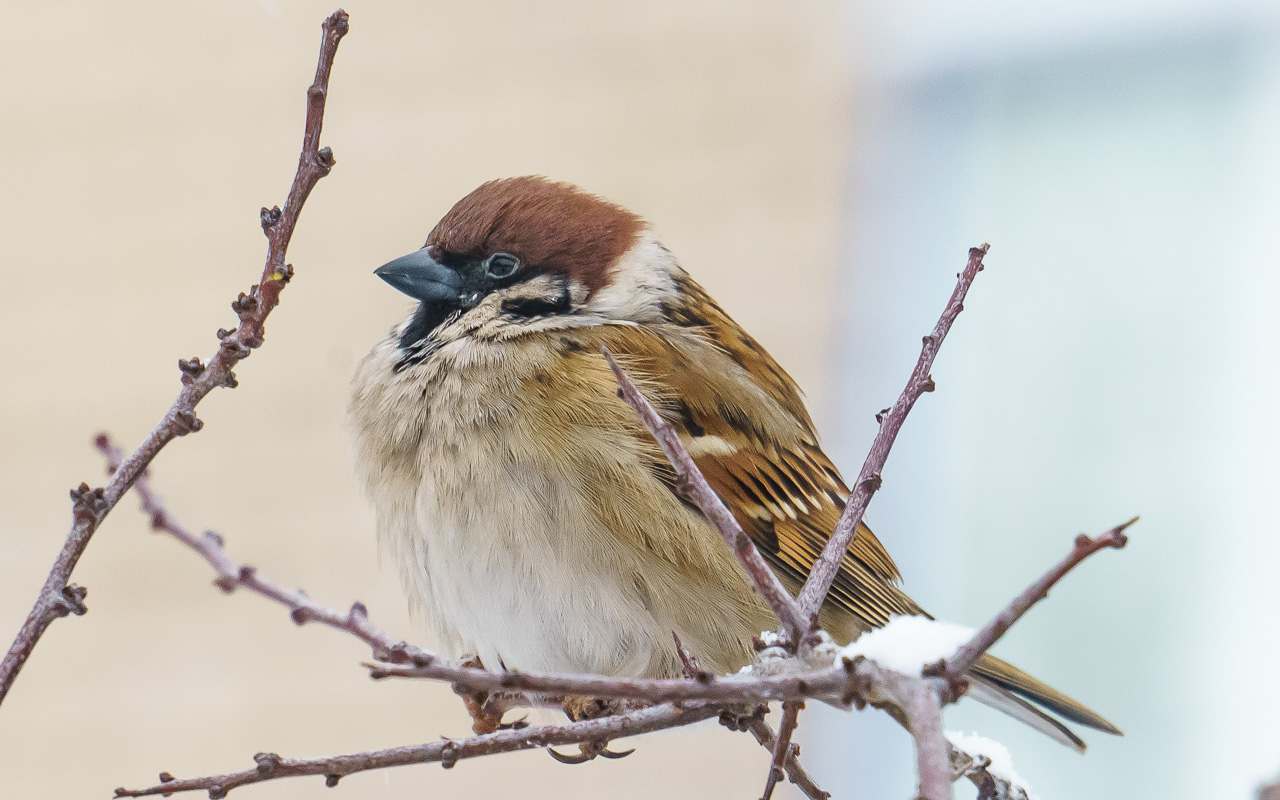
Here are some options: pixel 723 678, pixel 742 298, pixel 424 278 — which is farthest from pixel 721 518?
pixel 742 298

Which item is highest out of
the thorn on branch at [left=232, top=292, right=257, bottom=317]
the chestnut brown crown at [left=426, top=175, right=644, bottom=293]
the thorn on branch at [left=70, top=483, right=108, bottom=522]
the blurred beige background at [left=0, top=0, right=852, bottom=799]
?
the blurred beige background at [left=0, top=0, right=852, bottom=799]

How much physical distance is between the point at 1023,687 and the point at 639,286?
2.45 ft

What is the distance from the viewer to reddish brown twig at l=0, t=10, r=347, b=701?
814mm

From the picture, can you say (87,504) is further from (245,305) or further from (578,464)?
(578,464)

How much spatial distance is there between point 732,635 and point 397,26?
257 cm

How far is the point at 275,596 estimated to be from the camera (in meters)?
0.72

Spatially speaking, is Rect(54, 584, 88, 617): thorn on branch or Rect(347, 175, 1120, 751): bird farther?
Rect(347, 175, 1120, 751): bird

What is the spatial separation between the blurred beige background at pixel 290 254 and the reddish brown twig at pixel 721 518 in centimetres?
246

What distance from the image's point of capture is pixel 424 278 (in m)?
1.64

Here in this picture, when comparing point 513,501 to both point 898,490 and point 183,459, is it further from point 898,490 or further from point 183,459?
point 183,459

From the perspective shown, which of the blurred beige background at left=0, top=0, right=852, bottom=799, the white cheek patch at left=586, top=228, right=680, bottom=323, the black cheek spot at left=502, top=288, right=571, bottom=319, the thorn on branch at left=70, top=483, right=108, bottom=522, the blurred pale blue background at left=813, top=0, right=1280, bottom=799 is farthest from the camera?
the blurred beige background at left=0, top=0, right=852, bottom=799

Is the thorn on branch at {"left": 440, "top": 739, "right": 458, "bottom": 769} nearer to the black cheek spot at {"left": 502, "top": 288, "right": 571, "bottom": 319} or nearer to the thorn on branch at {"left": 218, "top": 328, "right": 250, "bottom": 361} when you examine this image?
the thorn on branch at {"left": 218, "top": 328, "right": 250, "bottom": 361}

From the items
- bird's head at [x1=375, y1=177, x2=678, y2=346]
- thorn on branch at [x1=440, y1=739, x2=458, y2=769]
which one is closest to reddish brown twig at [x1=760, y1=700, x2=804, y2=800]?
thorn on branch at [x1=440, y1=739, x2=458, y2=769]

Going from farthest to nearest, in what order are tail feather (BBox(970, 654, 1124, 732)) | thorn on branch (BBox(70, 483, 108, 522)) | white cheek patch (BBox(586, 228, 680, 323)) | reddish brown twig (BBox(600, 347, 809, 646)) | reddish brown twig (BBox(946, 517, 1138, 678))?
white cheek patch (BBox(586, 228, 680, 323))
tail feather (BBox(970, 654, 1124, 732))
thorn on branch (BBox(70, 483, 108, 522))
reddish brown twig (BBox(600, 347, 809, 646))
reddish brown twig (BBox(946, 517, 1138, 678))
